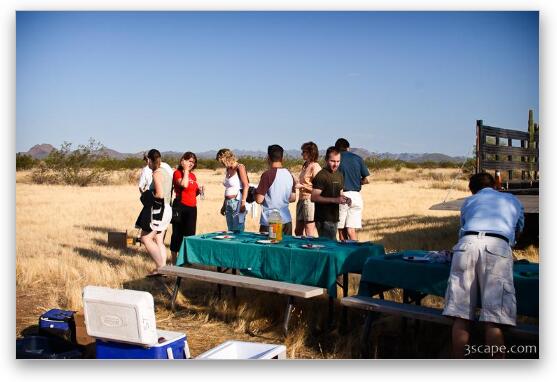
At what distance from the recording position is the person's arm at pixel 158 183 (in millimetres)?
6798

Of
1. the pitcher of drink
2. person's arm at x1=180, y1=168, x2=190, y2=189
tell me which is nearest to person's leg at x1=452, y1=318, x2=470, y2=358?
the pitcher of drink

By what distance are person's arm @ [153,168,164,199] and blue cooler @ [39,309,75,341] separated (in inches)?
75.1

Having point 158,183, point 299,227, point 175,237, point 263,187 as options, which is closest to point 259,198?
point 263,187

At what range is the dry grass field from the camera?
210 inches

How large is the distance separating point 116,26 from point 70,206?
8700mm

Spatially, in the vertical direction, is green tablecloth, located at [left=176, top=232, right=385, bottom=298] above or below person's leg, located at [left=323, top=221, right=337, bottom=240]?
below

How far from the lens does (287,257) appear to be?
5371mm

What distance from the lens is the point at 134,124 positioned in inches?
260

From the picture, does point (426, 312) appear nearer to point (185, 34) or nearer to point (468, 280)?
point (468, 280)

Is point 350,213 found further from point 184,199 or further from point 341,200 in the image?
point 184,199

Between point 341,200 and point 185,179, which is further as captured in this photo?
point 185,179

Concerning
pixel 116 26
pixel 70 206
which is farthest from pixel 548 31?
pixel 70 206

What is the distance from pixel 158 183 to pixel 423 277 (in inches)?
125

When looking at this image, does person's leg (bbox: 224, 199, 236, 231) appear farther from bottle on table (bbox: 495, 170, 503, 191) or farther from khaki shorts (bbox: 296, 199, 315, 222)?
bottle on table (bbox: 495, 170, 503, 191)
